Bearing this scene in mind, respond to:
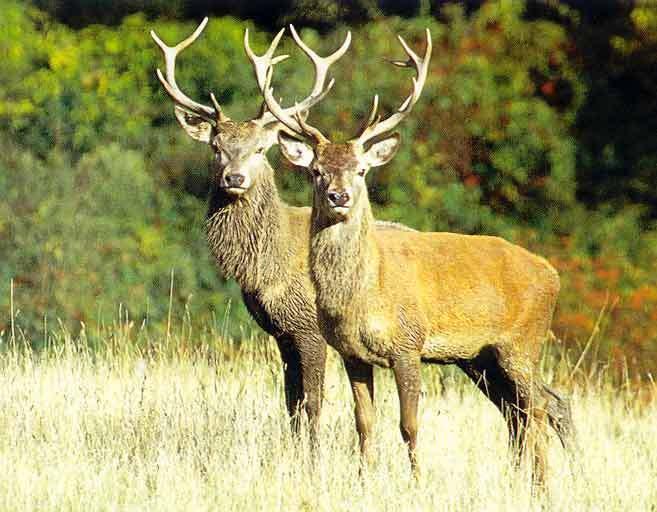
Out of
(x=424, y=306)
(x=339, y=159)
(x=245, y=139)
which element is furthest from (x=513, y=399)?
(x=245, y=139)

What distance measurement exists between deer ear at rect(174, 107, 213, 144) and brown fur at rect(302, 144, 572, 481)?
180 cm

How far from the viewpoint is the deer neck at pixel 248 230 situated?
28.2ft

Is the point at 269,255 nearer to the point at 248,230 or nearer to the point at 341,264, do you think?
the point at 248,230

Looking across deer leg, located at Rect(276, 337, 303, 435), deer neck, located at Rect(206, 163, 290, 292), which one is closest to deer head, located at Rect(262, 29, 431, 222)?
deer neck, located at Rect(206, 163, 290, 292)

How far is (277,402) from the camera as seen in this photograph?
879 cm

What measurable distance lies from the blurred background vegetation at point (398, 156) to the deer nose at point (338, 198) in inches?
230

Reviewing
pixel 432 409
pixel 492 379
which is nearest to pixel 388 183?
pixel 432 409

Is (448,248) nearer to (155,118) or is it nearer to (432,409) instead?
(432,409)

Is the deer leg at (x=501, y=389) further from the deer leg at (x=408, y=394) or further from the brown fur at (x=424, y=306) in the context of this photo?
the deer leg at (x=408, y=394)

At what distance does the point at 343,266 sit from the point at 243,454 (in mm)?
1077

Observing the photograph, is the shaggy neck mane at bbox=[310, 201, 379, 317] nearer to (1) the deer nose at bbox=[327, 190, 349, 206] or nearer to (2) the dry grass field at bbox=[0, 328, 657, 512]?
(1) the deer nose at bbox=[327, 190, 349, 206]

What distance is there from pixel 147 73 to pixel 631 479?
32.5ft

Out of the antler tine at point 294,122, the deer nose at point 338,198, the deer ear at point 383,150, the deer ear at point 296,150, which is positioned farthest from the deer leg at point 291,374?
the deer nose at point 338,198

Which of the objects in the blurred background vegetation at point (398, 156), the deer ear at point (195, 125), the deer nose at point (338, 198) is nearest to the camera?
the deer nose at point (338, 198)
